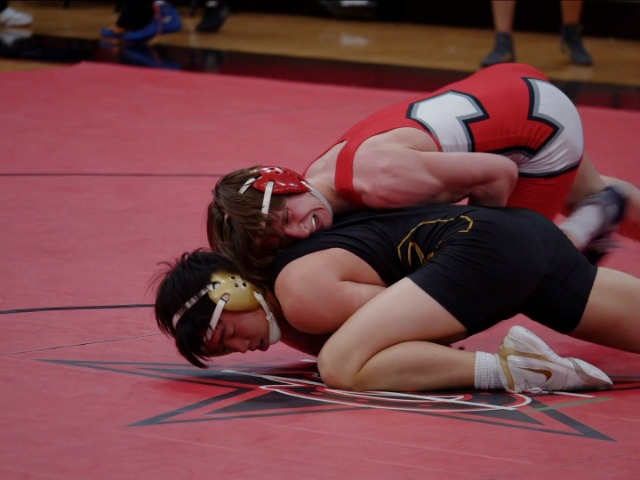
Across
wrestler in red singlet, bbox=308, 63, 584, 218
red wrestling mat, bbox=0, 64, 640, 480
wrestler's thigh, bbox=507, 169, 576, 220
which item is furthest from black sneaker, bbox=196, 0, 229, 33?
wrestler's thigh, bbox=507, 169, 576, 220

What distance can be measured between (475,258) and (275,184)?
437 millimetres

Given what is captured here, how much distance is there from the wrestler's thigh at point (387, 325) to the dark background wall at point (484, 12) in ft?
20.2

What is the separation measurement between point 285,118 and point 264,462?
11.3 ft

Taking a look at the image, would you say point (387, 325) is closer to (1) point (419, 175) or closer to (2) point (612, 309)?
(1) point (419, 175)

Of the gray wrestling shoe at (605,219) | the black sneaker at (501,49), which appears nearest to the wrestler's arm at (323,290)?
the gray wrestling shoe at (605,219)

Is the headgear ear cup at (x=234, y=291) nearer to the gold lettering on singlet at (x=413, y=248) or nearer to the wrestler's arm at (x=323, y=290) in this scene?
the wrestler's arm at (x=323, y=290)

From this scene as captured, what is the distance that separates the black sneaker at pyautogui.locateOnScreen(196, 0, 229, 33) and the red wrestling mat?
12.2 ft

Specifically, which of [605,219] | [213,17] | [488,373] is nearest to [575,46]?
[213,17]

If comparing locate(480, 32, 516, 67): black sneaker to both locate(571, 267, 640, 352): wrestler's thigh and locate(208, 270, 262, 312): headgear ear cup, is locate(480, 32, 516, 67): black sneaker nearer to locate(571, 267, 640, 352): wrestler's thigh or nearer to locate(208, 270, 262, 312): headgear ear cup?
locate(571, 267, 640, 352): wrestler's thigh

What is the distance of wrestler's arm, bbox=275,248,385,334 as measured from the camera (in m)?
2.26

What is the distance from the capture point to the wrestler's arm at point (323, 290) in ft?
7.41

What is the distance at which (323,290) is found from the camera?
2268mm

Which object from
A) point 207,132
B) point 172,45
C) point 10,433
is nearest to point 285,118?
point 207,132

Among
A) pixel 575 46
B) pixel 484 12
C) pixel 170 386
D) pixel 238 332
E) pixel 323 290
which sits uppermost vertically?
pixel 323 290
